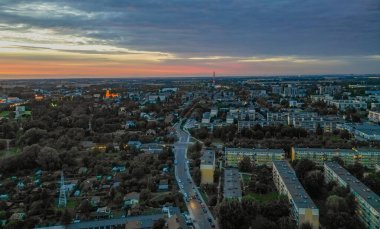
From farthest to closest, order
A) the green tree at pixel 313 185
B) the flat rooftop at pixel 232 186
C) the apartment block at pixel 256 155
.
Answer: the apartment block at pixel 256 155, the green tree at pixel 313 185, the flat rooftop at pixel 232 186

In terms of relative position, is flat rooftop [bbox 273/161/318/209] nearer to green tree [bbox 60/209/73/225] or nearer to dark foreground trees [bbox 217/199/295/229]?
dark foreground trees [bbox 217/199/295/229]

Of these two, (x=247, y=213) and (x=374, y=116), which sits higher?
(x=374, y=116)

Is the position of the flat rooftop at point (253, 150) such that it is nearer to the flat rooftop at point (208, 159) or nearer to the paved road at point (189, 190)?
the flat rooftop at point (208, 159)

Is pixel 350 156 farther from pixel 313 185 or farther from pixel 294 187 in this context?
pixel 294 187

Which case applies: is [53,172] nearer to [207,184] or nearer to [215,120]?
[207,184]

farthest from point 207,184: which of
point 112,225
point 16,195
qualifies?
point 16,195

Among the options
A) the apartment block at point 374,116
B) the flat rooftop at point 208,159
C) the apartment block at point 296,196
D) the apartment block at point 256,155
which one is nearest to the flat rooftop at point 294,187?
the apartment block at point 296,196

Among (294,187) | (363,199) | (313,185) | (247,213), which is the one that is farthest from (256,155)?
(247,213)
